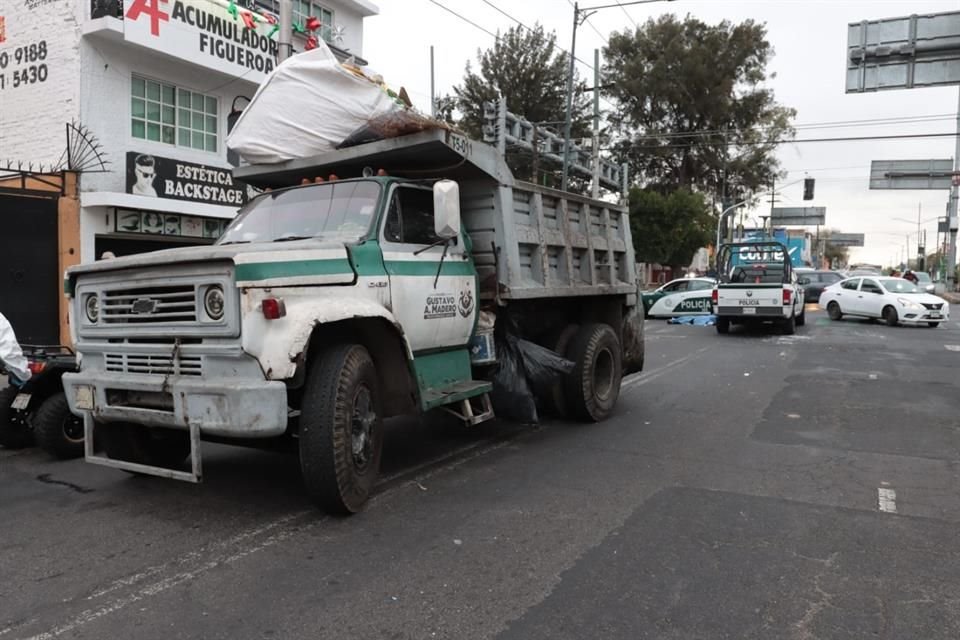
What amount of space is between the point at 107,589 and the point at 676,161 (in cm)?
5074

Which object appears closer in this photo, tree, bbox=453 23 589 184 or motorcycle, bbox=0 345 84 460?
motorcycle, bbox=0 345 84 460

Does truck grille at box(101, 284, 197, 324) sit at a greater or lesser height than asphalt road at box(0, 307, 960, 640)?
greater

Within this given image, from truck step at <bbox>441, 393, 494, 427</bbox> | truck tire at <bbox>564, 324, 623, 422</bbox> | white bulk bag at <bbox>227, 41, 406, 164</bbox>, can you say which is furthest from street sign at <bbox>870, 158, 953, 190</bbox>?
white bulk bag at <bbox>227, 41, 406, 164</bbox>

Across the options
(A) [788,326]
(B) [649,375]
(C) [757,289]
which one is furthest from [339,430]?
(A) [788,326]

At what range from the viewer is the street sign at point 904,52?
589 inches

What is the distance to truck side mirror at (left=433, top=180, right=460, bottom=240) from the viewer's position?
539cm

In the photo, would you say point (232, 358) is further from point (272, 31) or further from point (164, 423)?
point (272, 31)

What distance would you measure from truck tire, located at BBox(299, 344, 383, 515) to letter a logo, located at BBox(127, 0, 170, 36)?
11320 millimetres

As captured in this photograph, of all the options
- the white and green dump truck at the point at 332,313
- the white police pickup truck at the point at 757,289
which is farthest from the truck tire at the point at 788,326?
the white and green dump truck at the point at 332,313

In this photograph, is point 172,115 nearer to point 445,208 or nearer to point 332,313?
point 445,208

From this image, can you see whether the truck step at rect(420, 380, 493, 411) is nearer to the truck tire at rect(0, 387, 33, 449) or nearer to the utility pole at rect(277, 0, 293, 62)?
the truck tire at rect(0, 387, 33, 449)

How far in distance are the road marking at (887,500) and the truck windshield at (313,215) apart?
400 cm

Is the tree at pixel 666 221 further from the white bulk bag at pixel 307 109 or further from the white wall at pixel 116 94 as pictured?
the white bulk bag at pixel 307 109

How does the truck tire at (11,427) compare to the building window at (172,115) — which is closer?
the truck tire at (11,427)
